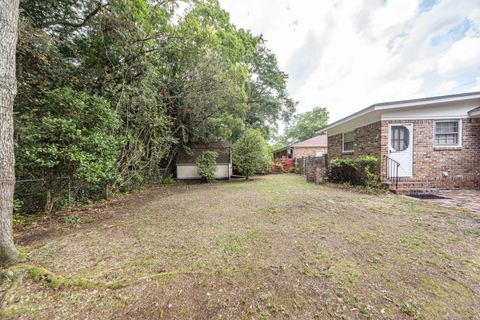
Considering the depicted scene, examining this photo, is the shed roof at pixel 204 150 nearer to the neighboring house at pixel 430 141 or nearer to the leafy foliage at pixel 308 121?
the neighboring house at pixel 430 141

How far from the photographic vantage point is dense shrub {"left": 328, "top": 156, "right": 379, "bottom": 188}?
6637 mm

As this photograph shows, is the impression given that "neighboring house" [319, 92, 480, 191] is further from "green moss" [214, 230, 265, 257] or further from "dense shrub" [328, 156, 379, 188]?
"green moss" [214, 230, 265, 257]

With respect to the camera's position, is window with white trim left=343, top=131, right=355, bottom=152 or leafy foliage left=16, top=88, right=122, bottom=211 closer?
leafy foliage left=16, top=88, right=122, bottom=211

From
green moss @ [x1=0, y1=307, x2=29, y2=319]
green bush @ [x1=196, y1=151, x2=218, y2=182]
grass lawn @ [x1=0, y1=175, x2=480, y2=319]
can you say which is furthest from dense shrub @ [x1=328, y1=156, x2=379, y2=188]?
green moss @ [x1=0, y1=307, x2=29, y2=319]

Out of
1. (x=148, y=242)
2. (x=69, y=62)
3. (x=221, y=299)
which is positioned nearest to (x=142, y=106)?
(x=69, y=62)

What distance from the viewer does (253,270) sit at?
6.46 ft

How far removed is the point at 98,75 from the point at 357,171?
32.5 ft

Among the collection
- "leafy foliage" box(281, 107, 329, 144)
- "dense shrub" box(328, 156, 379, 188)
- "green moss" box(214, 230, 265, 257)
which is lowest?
"green moss" box(214, 230, 265, 257)

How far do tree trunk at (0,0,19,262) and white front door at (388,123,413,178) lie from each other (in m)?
9.81

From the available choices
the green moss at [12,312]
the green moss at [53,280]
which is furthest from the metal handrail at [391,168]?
the green moss at [12,312]

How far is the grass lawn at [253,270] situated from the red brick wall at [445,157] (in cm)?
401

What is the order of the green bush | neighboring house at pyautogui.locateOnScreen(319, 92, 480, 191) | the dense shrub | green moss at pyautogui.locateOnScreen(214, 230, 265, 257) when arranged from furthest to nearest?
the green bush → the dense shrub → neighboring house at pyautogui.locateOnScreen(319, 92, 480, 191) → green moss at pyautogui.locateOnScreen(214, 230, 265, 257)

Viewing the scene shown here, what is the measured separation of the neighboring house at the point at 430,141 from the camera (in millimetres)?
6445

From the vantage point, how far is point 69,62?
4703 millimetres
